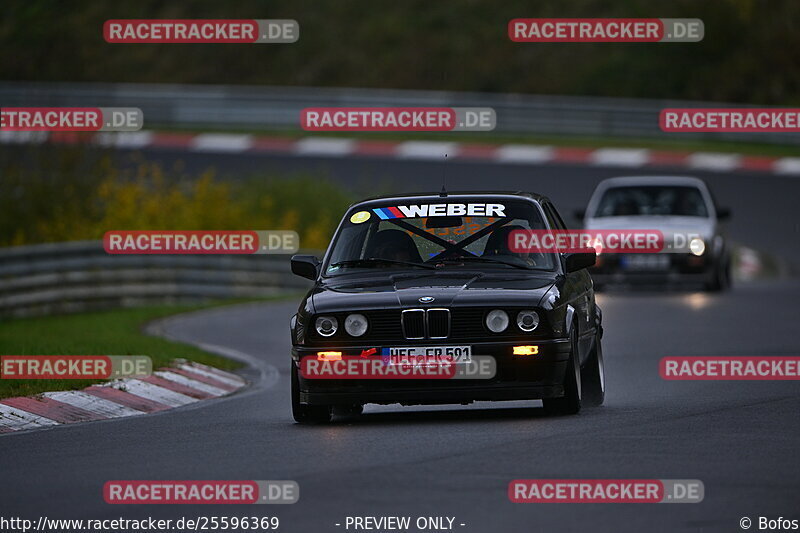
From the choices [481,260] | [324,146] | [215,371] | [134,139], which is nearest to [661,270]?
[215,371]

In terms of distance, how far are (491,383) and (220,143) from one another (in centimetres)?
3023

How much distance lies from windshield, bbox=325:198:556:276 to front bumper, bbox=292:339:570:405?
43.5 inches

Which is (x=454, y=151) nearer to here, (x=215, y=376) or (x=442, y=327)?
(x=215, y=376)

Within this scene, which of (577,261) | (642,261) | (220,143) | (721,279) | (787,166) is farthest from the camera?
(220,143)

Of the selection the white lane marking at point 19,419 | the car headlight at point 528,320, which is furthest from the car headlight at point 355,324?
the white lane marking at point 19,419

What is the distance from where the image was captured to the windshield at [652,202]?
26.5 metres

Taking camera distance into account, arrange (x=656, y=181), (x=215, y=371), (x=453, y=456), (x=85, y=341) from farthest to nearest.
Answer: (x=656, y=181)
(x=85, y=341)
(x=215, y=371)
(x=453, y=456)

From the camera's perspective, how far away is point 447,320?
11.6m

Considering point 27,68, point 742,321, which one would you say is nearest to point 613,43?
point 27,68

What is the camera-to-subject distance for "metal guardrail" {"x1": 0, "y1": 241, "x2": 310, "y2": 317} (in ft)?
80.8

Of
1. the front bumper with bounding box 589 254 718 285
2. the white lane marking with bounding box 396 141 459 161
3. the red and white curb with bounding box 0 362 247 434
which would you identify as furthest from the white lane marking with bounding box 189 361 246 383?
the white lane marking with bounding box 396 141 459 161

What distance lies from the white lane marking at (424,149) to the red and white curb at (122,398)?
75.0 ft

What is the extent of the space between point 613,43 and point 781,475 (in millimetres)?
43605

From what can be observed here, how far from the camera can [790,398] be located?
13.0 metres
